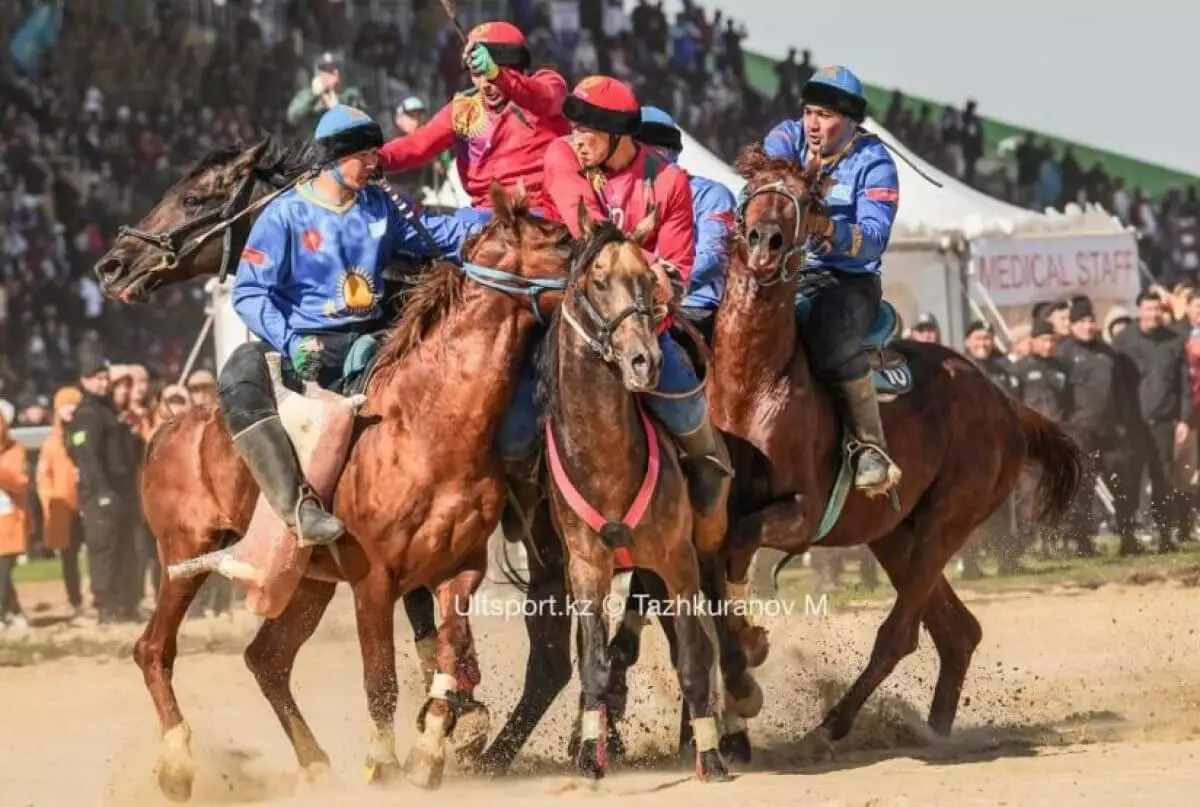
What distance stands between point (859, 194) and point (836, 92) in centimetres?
41

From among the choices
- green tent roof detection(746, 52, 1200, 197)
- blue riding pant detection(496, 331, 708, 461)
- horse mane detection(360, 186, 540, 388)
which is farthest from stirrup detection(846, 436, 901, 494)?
green tent roof detection(746, 52, 1200, 197)

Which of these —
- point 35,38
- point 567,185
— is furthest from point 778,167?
point 35,38

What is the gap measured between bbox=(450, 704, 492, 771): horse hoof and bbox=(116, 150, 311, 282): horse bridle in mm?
2328

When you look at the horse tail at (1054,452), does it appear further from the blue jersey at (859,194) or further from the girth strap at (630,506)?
the girth strap at (630,506)

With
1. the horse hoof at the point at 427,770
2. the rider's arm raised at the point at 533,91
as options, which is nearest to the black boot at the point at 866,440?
the rider's arm raised at the point at 533,91

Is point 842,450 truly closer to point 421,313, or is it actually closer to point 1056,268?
point 421,313

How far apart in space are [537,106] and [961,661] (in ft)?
10.5

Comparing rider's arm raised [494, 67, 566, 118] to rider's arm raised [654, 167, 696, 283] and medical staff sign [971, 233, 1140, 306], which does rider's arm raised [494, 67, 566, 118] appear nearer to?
rider's arm raised [654, 167, 696, 283]

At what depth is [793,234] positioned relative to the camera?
8031 millimetres

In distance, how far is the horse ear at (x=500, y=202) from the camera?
7.66 metres

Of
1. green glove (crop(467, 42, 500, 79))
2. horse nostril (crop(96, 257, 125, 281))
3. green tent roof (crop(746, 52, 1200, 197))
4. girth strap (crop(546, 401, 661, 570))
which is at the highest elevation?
green tent roof (crop(746, 52, 1200, 197))

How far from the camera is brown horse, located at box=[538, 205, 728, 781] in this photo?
7301 millimetres

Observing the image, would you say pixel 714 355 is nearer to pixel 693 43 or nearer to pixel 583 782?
pixel 583 782

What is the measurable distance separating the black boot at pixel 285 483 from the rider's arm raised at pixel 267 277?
335 mm
